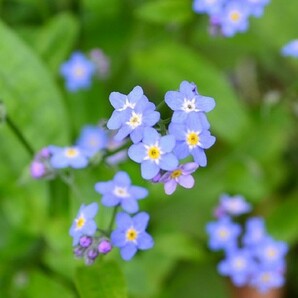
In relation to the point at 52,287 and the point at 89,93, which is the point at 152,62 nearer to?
the point at 89,93

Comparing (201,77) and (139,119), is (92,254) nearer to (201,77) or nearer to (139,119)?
(139,119)

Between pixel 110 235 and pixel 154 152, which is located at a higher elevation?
pixel 154 152

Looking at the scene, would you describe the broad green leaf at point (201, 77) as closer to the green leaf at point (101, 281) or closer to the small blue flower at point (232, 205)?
the small blue flower at point (232, 205)

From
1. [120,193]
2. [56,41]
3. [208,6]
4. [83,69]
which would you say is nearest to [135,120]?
[120,193]

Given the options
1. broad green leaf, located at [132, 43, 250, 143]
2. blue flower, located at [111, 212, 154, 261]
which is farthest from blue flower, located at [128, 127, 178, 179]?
broad green leaf, located at [132, 43, 250, 143]

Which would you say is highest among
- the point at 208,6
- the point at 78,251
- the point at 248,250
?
the point at 208,6

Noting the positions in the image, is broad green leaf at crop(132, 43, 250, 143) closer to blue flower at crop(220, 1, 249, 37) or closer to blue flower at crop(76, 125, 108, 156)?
blue flower at crop(76, 125, 108, 156)

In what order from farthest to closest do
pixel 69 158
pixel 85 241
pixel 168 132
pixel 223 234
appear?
pixel 223 234
pixel 69 158
pixel 85 241
pixel 168 132
